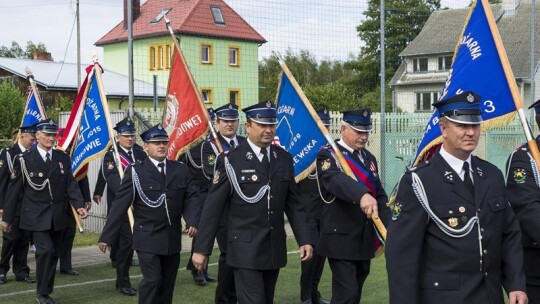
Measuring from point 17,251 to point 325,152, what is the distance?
5524 mm

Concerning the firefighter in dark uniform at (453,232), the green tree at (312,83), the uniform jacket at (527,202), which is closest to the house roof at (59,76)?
the green tree at (312,83)

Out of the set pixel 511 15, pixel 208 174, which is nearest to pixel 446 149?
pixel 208 174

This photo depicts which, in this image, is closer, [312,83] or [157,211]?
[157,211]

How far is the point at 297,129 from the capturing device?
8.57 meters

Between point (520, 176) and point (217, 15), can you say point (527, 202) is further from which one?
point (217, 15)

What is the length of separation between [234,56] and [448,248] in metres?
12.0

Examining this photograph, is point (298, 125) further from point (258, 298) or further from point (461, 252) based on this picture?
point (461, 252)

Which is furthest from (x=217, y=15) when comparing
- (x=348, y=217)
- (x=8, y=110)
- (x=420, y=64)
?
(x=420, y=64)

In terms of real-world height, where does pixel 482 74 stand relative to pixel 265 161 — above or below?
above

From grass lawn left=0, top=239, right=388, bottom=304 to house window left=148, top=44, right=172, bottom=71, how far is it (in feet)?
25.1

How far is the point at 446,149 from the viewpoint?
175 inches

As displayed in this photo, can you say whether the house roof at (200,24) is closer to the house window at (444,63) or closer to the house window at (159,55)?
the house window at (159,55)

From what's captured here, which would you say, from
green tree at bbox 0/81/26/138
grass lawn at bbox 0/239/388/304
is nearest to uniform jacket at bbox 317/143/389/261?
grass lawn at bbox 0/239/388/304

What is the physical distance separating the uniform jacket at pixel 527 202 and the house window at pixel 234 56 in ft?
34.9
